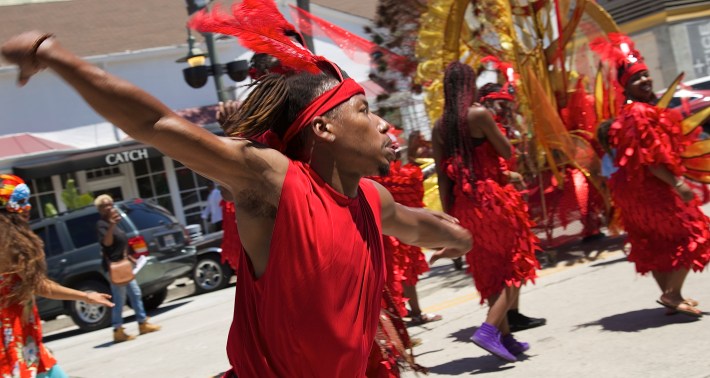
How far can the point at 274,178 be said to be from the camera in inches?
89.4

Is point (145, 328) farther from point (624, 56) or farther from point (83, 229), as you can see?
point (624, 56)

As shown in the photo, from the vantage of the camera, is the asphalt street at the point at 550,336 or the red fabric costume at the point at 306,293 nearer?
the red fabric costume at the point at 306,293

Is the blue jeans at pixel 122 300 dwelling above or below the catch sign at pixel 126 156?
below

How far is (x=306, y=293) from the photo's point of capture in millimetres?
2297

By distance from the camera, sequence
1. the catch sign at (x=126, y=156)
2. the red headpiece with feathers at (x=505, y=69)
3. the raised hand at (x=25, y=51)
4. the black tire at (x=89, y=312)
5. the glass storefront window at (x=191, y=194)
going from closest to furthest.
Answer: the raised hand at (x=25, y=51) < the red headpiece with feathers at (x=505, y=69) < the black tire at (x=89, y=312) < the catch sign at (x=126, y=156) < the glass storefront window at (x=191, y=194)

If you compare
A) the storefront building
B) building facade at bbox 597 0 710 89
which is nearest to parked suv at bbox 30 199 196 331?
the storefront building

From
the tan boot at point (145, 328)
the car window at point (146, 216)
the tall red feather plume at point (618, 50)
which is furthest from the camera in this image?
the car window at point (146, 216)

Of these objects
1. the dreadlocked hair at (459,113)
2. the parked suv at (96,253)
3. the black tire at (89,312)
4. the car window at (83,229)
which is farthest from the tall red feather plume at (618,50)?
the car window at (83,229)

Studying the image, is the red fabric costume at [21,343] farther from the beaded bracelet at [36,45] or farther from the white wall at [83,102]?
the white wall at [83,102]

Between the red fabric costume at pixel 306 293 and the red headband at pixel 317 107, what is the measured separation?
9cm

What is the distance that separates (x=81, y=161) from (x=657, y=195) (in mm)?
16406

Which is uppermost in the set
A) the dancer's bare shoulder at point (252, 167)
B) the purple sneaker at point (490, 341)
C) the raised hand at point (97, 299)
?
the dancer's bare shoulder at point (252, 167)

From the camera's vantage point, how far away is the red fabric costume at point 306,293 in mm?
2277

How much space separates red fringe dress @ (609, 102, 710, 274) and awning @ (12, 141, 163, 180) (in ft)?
51.4
